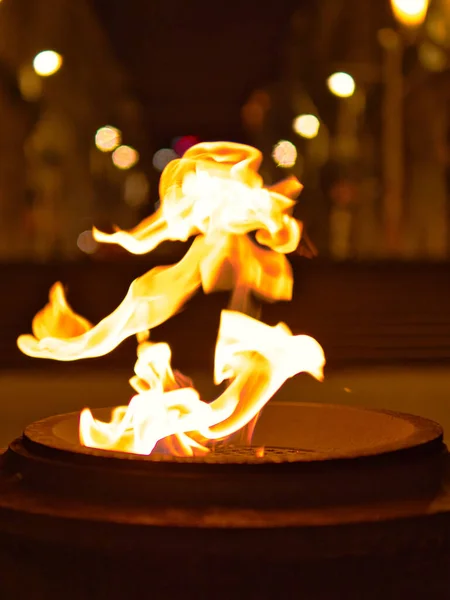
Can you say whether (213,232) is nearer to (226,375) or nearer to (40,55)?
(226,375)

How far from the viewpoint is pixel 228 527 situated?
2.35 m

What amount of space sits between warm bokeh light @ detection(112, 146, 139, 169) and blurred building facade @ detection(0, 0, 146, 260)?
7617 millimetres

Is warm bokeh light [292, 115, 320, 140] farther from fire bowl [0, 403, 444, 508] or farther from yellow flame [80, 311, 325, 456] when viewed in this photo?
fire bowl [0, 403, 444, 508]

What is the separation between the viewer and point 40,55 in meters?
17.6

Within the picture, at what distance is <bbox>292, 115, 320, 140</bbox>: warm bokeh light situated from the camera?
84.2 ft

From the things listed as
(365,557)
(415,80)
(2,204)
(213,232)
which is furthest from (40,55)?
(365,557)

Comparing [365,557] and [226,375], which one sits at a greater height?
[226,375]

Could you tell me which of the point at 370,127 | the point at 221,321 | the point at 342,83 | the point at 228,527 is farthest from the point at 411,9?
the point at 370,127

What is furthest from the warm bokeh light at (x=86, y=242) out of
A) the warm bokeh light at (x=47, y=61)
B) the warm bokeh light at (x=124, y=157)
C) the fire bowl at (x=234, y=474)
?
the fire bowl at (x=234, y=474)

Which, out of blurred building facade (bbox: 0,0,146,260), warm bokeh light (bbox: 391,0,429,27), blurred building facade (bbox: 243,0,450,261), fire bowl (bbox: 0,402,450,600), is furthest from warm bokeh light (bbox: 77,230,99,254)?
fire bowl (bbox: 0,402,450,600)

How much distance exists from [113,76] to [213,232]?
3082 cm

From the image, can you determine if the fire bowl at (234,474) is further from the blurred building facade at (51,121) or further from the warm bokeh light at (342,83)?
the warm bokeh light at (342,83)

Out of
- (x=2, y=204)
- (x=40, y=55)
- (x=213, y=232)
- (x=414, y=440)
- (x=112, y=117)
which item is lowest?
(x=414, y=440)

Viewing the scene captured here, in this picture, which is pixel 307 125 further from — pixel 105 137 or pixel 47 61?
pixel 105 137
